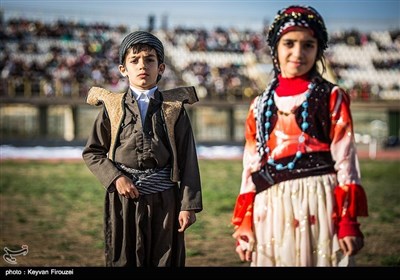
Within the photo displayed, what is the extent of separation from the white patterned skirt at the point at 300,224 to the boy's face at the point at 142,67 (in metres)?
0.84

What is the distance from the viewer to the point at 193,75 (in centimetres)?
2920

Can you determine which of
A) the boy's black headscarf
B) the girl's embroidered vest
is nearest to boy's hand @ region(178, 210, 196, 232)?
the girl's embroidered vest

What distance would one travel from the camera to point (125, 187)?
3.05 metres

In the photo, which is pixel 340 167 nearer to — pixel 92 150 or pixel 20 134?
pixel 92 150

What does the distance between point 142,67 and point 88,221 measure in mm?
4812

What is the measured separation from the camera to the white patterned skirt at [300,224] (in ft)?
9.47

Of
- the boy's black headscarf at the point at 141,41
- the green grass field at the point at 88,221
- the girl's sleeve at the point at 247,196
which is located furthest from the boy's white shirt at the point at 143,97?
the green grass field at the point at 88,221

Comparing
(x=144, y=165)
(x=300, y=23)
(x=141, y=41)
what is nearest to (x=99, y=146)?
(x=144, y=165)

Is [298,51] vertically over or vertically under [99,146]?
over

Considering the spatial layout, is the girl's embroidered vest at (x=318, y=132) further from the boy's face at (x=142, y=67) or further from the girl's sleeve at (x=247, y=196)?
the boy's face at (x=142, y=67)

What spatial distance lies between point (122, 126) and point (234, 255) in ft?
9.25

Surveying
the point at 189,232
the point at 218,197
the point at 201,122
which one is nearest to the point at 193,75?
the point at 201,122

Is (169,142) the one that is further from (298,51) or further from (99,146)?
(298,51)

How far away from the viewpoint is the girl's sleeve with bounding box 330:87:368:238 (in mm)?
2811
